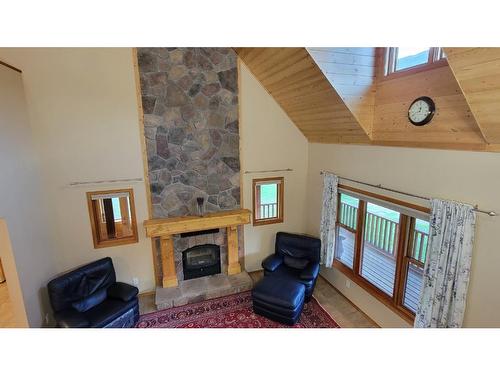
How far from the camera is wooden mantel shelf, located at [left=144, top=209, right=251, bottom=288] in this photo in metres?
4.15

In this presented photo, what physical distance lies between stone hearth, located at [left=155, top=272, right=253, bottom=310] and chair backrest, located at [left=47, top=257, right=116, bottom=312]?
88 centimetres

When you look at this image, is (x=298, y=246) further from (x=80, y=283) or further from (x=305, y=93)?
(x=80, y=283)

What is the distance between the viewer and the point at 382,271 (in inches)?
144

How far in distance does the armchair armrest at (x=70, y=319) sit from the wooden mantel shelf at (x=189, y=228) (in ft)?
4.45

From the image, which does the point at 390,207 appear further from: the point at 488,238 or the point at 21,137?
the point at 21,137

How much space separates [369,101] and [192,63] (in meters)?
2.90

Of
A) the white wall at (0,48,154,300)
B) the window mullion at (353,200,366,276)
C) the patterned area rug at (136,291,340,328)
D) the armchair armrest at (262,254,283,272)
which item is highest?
the white wall at (0,48,154,300)

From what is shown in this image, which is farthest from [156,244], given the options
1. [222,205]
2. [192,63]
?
[192,63]

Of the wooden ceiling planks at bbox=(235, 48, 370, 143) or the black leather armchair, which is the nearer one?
the wooden ceiling planks at bbox=(235, 48, 370, 143)

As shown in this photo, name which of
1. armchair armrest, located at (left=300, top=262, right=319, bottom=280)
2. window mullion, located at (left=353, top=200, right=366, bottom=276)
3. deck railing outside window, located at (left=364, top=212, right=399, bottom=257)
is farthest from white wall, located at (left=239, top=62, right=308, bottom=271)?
deck railing outside window, located at (left=364, top=212, right=399, bottom=257)

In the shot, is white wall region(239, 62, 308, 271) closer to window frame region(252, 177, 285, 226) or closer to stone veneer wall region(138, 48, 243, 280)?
window frame region(252, 177, 285, 226)

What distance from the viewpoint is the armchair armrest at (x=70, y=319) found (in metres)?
3.10

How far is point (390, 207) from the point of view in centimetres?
321
